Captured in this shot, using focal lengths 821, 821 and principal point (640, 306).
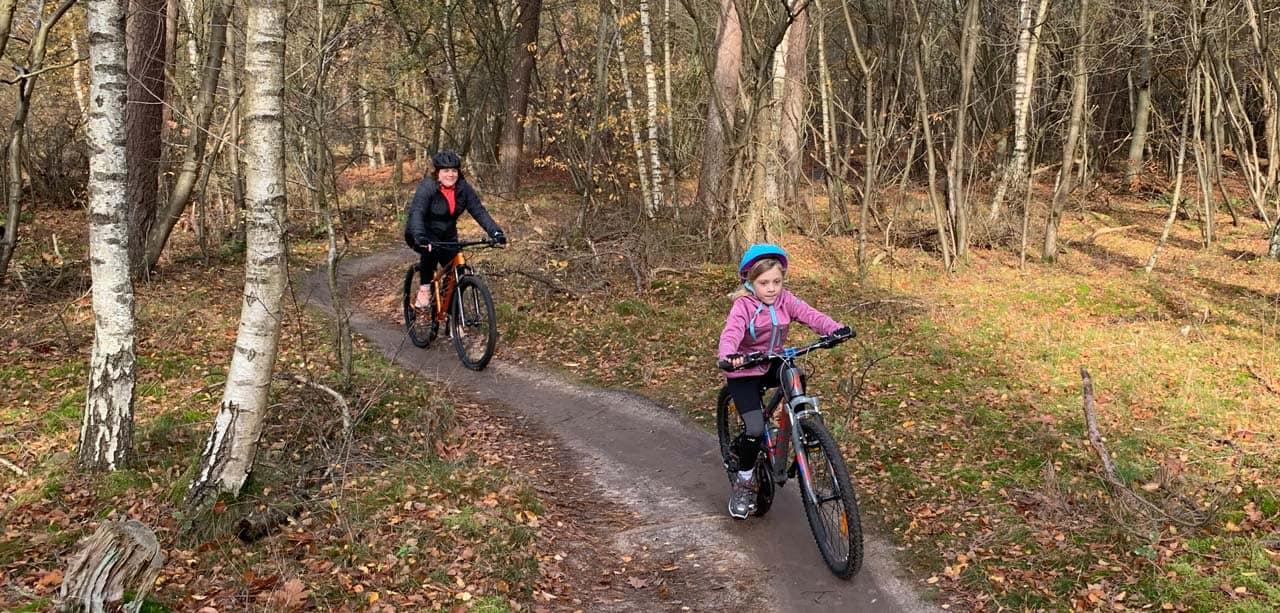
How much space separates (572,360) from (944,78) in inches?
828

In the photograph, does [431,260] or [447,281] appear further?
[431,260]

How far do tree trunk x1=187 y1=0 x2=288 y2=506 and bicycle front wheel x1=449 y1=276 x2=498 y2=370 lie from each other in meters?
4.01

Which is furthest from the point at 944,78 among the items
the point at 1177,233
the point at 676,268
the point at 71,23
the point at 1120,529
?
the point at 71,23

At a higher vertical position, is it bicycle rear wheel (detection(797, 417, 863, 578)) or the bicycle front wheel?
the bicycle front wheel

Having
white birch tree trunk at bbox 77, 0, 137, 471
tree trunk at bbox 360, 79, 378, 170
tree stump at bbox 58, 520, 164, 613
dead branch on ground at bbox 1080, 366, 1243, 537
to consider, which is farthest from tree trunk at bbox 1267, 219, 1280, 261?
tree trunk at bbox 360, 79, 378, 170

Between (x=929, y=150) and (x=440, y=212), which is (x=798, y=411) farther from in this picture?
(x=929, y=150)

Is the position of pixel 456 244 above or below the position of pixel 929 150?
below

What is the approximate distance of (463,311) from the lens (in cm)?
909

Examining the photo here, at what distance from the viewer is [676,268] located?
12.5 metres

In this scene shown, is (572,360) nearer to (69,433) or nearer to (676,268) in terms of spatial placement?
(676,268)

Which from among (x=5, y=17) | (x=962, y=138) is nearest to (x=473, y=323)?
(x=5, y=17)

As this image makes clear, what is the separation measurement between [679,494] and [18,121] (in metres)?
9.03

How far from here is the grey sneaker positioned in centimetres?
553

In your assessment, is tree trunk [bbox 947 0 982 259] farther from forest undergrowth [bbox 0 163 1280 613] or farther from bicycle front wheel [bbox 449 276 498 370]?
bicycle front wheel [bbox 449 276 498 370]
